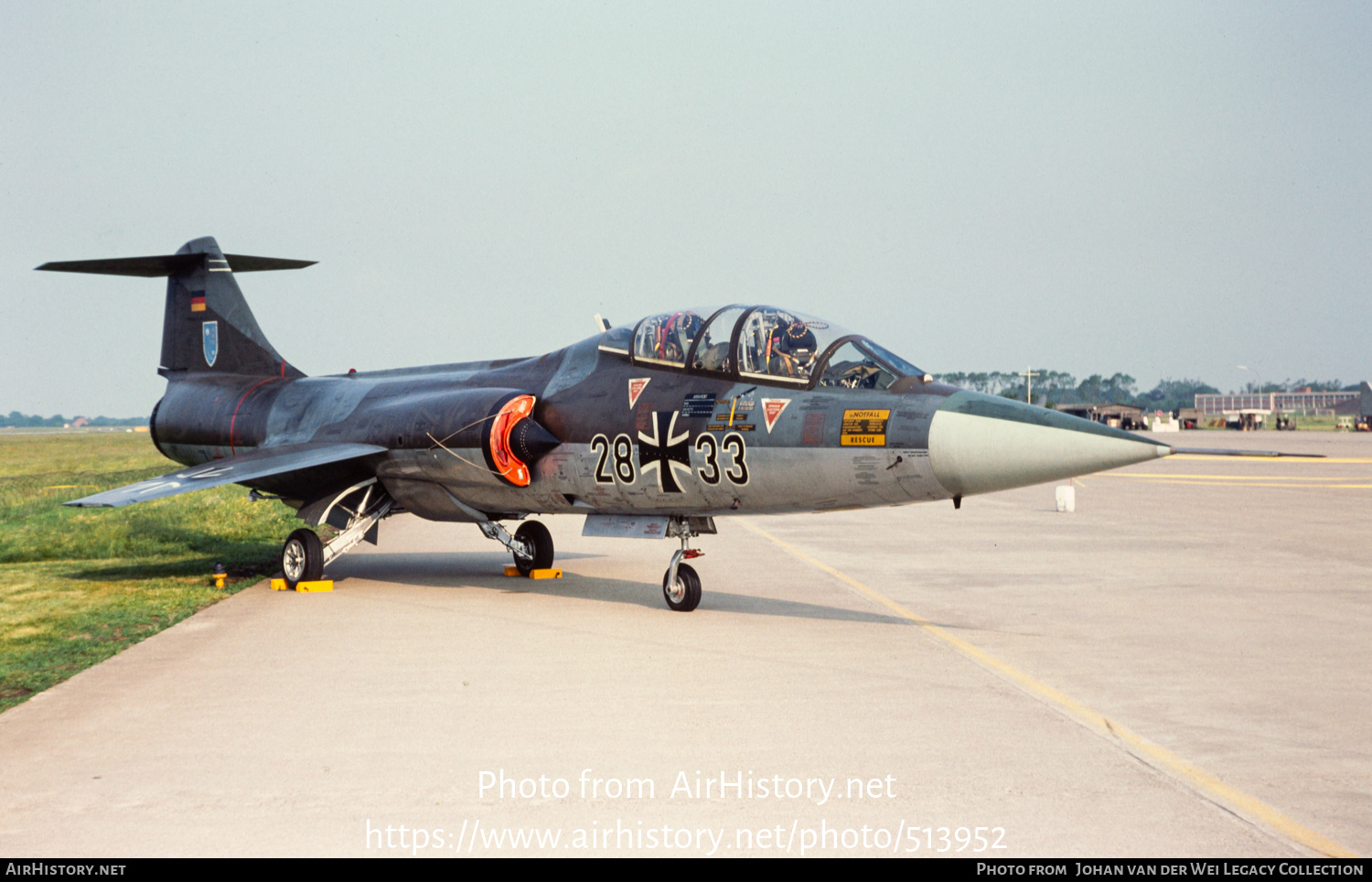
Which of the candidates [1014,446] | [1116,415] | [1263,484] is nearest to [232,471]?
[1014,446]

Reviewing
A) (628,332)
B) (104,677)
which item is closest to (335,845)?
(104,677)

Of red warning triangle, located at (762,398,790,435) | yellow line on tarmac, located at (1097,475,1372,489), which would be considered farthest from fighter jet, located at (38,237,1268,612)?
yellow line on tarmac, located at (1097,475,1372,489)

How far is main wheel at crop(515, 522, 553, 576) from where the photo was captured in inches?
575

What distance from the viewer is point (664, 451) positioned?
1105cm

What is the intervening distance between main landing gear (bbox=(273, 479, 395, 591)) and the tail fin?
4559 millimetres

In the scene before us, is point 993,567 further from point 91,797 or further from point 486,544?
point 91,797

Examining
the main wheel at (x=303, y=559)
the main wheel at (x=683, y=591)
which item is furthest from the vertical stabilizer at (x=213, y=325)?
the main wheel at (x=683, y=591)

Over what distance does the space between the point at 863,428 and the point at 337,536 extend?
24.3ft

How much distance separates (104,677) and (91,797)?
3230 millimetres

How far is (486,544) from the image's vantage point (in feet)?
63.4

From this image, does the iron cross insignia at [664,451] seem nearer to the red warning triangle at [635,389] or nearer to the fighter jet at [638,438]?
the fighter jet at [638,438]

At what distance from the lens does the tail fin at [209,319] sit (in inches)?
696

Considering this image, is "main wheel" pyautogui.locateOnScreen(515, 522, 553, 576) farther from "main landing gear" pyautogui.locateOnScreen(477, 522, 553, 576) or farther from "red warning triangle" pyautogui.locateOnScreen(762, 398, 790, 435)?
"red warning triangle" pyautogui.locateOnScreen(762, 398, 790, 435)

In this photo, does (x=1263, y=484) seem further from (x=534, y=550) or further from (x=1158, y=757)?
(x=1158, y=757)
